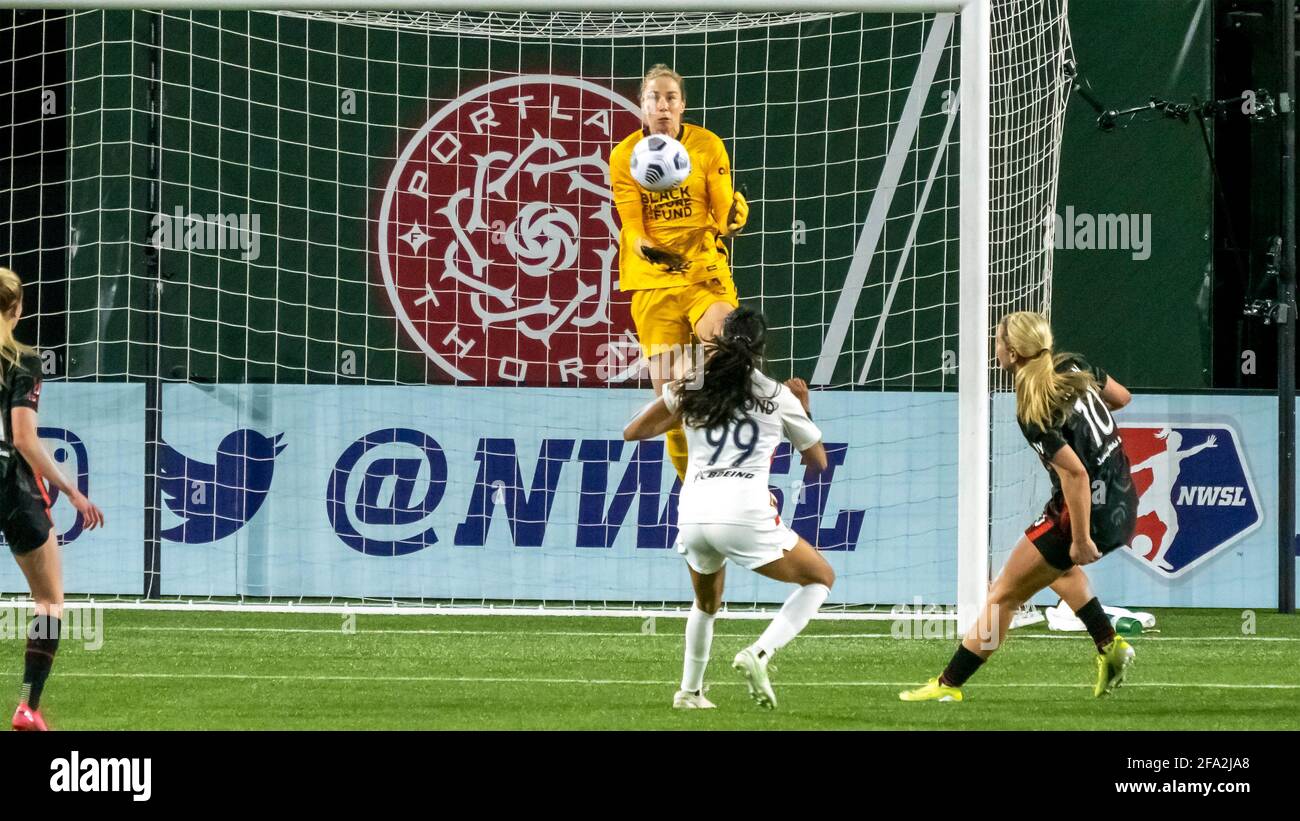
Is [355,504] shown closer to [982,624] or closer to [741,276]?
[741,276]

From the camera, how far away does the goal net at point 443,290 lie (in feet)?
38.6

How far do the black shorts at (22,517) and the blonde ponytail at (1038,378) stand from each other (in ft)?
12.1

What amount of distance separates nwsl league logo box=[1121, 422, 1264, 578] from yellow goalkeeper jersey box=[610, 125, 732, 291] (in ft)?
12.7

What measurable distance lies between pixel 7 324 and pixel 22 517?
0.67 m

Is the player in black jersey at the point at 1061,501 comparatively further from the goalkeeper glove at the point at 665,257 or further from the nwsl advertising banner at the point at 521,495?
the nwsl advertising banner at the point at 521,495

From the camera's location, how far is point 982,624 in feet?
23.4

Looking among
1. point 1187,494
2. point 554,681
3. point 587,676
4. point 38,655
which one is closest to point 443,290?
point 587,676

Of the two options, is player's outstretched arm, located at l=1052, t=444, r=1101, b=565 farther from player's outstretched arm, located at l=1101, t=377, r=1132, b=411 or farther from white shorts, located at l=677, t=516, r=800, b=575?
white shorts, located at l=677, t=516, r=800, b=575

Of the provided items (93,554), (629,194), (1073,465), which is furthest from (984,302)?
(93,554)

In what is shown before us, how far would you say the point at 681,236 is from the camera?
9.22 m

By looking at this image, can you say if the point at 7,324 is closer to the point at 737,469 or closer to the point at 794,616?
the point at 737,469

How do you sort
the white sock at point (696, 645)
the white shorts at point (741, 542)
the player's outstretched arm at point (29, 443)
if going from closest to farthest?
the player's outstretched arm at point (29, 443) < the white shorts at point (741, 542) < the white sock at point (696, 645)

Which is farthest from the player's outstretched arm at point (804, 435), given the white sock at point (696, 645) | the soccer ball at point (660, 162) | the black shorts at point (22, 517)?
the black shorts at point (22, 517)

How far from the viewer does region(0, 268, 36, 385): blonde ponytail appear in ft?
20.5
